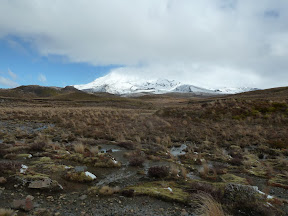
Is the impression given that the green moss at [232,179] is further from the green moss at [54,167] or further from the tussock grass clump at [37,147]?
the tussock grass clump at [37,147]

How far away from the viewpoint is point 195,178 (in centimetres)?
779

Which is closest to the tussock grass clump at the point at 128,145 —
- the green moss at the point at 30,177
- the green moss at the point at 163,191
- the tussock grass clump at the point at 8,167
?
the green moss at the point at 163,191

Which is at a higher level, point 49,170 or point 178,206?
point 49,170

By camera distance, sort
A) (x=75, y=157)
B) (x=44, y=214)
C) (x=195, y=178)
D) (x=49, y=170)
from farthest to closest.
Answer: (x=75, y=157) → (x=195, y=178) → (x=49, y=170) → (x=44, y=214)

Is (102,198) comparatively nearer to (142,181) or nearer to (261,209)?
(142,181)

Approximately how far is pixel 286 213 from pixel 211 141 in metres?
9.86

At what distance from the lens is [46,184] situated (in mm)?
5832

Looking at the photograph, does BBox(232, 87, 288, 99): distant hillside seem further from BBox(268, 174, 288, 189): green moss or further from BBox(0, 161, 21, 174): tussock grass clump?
BBox(0, 161, 21, 174): tussock grass clump

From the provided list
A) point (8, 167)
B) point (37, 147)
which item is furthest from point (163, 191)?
point (37, 147)

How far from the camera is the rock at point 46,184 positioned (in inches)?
225

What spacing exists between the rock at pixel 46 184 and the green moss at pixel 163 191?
2.67 m

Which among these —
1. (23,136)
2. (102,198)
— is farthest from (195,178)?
(23,136)

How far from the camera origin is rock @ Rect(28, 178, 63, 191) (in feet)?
18.7

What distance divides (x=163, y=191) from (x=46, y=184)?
158 inches
